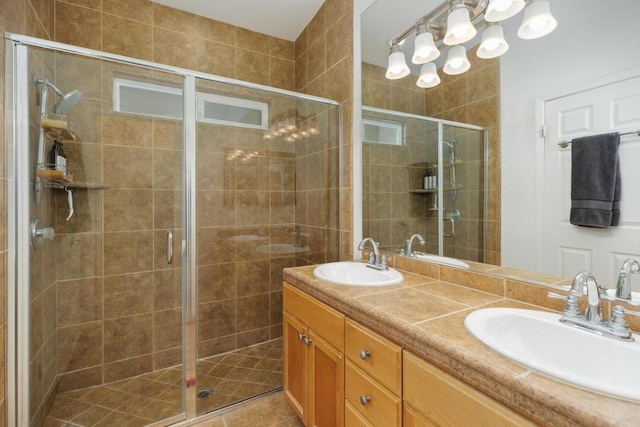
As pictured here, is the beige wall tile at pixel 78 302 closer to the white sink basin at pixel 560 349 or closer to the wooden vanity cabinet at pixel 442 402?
the wooden vanity cabinet at pixel 442 402

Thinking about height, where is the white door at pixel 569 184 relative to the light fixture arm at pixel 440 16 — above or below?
below

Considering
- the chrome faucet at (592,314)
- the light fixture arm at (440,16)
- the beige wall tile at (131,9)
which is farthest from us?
the beige wall tile at (131,9)

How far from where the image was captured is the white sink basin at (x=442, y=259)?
4.51 feet

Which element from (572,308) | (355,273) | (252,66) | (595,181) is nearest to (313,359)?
(355,273)

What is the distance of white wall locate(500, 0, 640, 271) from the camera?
0.92 meters

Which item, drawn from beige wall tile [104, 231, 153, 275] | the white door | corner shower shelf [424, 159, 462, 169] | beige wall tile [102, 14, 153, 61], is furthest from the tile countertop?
beige wall tile [102, 14, 153, 61]

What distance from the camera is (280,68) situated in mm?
2762

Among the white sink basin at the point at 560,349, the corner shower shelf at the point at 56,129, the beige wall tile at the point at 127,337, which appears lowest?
the beige wall tile at the point at 127,337

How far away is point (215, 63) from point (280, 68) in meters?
0.59

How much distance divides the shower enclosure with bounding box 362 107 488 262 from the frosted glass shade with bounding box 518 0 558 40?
37 cm

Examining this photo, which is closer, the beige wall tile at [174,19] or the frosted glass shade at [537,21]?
the frosted glass shade at [537,21]

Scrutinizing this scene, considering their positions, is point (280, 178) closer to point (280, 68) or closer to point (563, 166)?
point (280, 68)

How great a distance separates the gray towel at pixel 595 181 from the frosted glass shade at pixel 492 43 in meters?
0.50

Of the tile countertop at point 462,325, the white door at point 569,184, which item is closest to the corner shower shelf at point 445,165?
the white door at point 569,184
